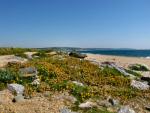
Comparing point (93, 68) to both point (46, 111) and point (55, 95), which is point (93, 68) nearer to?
point (55, 95)

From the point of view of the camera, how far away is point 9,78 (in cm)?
1850

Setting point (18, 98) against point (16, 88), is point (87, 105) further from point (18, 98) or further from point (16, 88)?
point (16, 88)

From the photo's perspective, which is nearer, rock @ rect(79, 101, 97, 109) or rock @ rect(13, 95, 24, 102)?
rock @ rect(79, 101, 97, 109)

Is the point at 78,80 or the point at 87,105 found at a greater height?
the point at 78,80

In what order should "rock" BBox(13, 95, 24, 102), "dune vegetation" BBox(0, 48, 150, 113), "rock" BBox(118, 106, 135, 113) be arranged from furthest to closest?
"dune vegetation" BBox(0, 48, 150, 113), "rock" BBox(13, 95, 24, 102), "rock" BBox(118, 106, 135, 113)

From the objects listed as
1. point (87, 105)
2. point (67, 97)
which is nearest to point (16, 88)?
point (67, 97)

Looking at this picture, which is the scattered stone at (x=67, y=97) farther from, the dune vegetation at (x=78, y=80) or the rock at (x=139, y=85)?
the rock at (x=139, y=85)

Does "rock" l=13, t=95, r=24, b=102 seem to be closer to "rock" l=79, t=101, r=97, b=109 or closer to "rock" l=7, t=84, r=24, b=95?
"rock" l=7, t=84, r=24, b=95

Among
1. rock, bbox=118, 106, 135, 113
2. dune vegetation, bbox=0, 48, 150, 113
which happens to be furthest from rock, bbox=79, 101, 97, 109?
rock, bbox=118, 106, 135, 113

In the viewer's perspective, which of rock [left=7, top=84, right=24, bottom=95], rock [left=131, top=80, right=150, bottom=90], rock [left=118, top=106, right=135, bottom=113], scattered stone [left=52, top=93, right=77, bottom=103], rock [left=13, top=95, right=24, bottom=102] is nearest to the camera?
rock [left=118, top=106, right=135, bottom=113]

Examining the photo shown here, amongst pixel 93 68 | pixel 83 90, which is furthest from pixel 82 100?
pixel 93 68

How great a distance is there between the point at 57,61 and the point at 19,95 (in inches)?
337

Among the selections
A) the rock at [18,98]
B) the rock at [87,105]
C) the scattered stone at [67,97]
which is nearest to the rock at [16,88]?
the rock at [18,98]

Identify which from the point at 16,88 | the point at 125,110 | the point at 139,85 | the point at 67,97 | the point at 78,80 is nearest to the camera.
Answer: the point at 125,110
